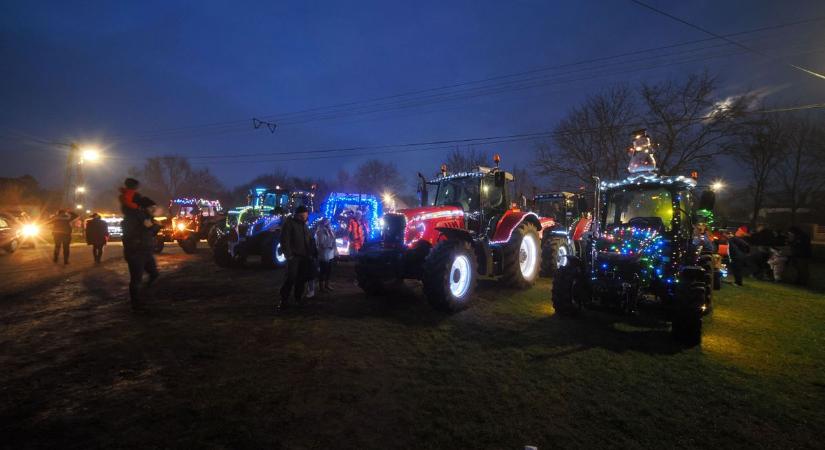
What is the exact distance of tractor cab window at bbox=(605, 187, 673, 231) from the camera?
6176 mm

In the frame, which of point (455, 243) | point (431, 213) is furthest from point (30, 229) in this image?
point (455, 243)

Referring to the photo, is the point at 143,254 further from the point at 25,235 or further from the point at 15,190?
the point at 15,190

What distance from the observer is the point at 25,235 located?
15.7m

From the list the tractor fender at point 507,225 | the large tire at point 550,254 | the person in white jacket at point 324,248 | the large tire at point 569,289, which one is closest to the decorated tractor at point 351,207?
the person in white jacket at point 324,248

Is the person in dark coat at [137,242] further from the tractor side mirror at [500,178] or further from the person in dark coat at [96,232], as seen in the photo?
the person in dark coat at [96,232]

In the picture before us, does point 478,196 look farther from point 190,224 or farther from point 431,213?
point 190,224

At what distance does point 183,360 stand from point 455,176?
6.30 metres

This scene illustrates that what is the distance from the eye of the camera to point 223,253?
36.8ft

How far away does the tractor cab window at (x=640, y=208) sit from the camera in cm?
618

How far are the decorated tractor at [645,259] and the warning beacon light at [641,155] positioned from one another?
55.9 inches

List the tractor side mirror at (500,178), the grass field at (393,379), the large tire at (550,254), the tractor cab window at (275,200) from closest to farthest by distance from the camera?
1. the grass field at (393,379)
2. the tractor side mirror at (500,178)
3. the large tire at (550,254)
4. the tractor cab window at (275,200)

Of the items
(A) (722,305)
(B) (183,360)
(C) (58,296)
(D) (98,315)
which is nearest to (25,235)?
(C) (58,296)

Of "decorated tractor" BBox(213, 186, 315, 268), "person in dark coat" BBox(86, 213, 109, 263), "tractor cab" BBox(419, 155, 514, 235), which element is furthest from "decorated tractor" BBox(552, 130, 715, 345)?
"person in dark coat" BBox(86, 213, 109, 263)

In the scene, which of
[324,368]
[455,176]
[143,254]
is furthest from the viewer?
[455,176]
